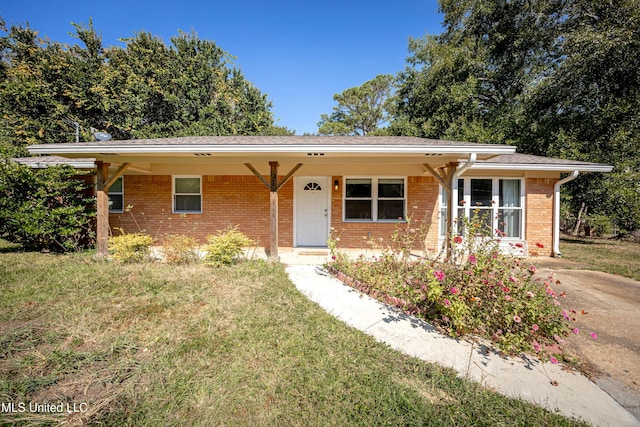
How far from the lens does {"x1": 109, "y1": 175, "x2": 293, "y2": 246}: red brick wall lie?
8.31m

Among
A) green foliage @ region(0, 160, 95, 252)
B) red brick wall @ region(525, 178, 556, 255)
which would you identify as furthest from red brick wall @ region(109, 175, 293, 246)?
red brick wall @ region(525, 178, 556, 255)

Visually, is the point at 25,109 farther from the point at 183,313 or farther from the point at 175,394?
the point at 175,394

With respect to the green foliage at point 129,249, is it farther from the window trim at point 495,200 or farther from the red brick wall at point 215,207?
the window trim at point 495,200

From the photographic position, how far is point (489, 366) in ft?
8.98

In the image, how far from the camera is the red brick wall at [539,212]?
8047 millimetres

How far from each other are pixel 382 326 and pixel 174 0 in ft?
43.4

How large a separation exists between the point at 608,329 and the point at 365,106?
24633mm

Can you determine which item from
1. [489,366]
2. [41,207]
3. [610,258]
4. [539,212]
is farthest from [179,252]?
[610,258]

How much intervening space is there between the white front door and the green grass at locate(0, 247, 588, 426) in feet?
13.9

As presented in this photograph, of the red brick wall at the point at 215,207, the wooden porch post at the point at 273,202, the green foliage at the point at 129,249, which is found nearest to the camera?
the green foliage at the point at 129,249

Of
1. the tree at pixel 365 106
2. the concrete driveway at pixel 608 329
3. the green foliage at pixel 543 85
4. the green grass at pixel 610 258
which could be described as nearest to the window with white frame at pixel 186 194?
the concrete driveway at pixel 608 329

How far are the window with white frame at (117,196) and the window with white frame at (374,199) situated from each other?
7208mm

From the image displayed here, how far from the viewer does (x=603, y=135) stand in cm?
1109

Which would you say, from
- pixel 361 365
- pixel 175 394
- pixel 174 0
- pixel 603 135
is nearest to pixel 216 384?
pixel 175 394
